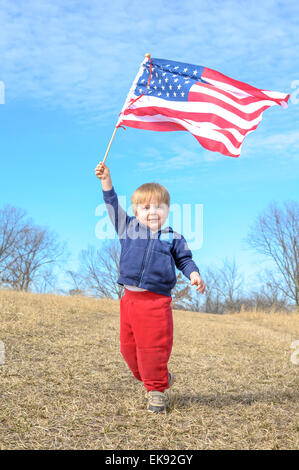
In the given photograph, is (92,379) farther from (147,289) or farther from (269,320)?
(269,320)

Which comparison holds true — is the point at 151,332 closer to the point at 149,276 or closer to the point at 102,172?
the point at 149,276

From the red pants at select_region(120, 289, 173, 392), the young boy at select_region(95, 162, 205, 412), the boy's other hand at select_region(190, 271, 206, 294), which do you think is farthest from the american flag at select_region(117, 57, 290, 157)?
the red pants at select_region(120, 289, 173, 392)

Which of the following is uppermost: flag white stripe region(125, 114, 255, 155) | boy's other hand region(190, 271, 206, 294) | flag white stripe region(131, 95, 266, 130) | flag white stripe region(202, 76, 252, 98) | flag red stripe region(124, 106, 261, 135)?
flag white stripe region(202, 76, 252, 98)

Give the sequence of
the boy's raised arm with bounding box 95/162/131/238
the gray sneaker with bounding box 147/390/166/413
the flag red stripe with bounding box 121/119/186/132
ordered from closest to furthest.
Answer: the gray sneaker with bounding box 147/390/166/413, the boy's raised arm with bounding box 95/162/131/238, the flag red stripe with bounding box 121/119/186/132

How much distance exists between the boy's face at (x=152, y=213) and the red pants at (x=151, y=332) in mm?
610

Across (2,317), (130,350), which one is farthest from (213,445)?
(2,317)

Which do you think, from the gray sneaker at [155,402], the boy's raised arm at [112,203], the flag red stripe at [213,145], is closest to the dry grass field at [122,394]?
the gray sneaker at [155,402]

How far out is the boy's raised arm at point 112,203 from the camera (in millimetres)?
3668

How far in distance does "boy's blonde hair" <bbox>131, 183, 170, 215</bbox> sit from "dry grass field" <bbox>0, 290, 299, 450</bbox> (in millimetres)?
1825

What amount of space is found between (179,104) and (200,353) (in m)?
4.19

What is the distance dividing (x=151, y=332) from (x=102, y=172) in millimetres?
1453

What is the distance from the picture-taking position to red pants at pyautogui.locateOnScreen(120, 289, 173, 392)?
11.3 feet

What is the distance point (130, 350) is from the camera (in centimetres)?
366

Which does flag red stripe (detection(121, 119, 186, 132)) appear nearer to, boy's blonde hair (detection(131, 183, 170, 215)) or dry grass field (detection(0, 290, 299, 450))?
boy's blonde hair (detection(131, 183, 170, 215))
